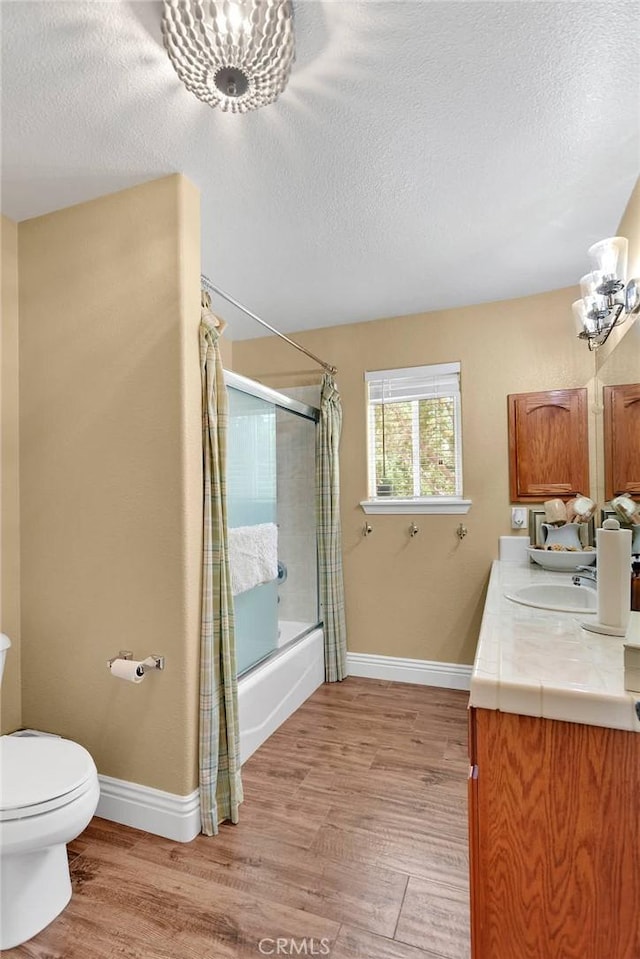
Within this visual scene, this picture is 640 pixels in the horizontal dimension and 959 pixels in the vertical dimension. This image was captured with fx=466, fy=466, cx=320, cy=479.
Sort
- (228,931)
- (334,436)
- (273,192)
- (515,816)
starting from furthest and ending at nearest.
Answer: (334,436), (273,192), (228,931), (515,816)

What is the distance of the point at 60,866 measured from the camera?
4.62 feet

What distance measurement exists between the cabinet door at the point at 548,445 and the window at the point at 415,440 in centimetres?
34

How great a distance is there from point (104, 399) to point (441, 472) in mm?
2050

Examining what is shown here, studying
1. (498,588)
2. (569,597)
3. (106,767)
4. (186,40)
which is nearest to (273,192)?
(186,40)

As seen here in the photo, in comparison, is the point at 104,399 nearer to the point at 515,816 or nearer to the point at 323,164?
the point at 323,164

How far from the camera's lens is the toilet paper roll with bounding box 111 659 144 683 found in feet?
5.54

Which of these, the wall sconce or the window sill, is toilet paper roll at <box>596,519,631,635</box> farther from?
the window sill

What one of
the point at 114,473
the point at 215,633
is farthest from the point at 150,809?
the point at 114,473

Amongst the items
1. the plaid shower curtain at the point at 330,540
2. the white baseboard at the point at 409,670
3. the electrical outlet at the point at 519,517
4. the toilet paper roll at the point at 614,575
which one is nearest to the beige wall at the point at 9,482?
the plaid shower curtain at the point at 330,540

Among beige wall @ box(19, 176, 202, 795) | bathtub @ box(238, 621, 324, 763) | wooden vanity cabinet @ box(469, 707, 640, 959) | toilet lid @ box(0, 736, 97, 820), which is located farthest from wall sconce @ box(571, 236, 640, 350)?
toilet lid @ box(0, 736, 97, 820)

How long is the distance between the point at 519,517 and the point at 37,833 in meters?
2.59

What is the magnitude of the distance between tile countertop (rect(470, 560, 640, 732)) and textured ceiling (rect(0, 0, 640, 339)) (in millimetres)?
1527

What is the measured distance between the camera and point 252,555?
2.40m

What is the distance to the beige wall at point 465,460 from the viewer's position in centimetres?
278
